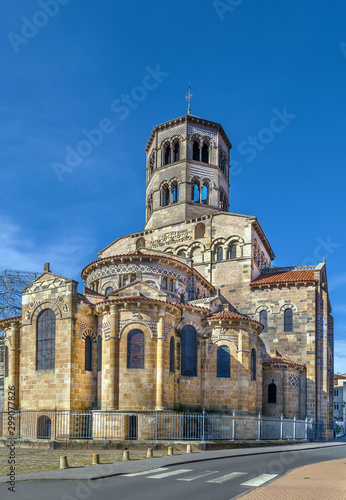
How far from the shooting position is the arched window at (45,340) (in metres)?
29.6

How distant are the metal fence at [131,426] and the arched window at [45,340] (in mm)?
2672

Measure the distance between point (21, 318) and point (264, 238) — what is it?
22.8 metres

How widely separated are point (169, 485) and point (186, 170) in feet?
112

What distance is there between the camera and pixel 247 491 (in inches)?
498

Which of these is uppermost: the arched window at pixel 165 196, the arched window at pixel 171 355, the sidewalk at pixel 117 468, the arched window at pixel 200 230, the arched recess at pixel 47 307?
the arched window at pixel 165 196

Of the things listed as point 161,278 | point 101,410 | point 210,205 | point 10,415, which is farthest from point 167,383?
point 210,205

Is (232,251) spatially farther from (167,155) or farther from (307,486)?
(307,486)

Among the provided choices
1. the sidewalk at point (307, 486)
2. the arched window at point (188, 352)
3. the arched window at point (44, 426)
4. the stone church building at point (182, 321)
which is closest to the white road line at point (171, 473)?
the sidewalk at point (307, 486)

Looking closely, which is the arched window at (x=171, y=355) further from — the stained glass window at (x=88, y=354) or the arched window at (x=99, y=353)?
the stained glass window at (x=88, y=354)

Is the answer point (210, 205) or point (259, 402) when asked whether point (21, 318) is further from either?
point (210, 205)

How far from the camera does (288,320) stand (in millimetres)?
39188

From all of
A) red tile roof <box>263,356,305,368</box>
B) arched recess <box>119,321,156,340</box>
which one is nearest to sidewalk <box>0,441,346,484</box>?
arched recess <box>119,321,156,340</box>

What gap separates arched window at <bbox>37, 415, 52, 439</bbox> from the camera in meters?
28.8

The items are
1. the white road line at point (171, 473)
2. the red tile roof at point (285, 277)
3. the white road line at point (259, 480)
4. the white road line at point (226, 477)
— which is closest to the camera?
the white road line at point (259, 480)
